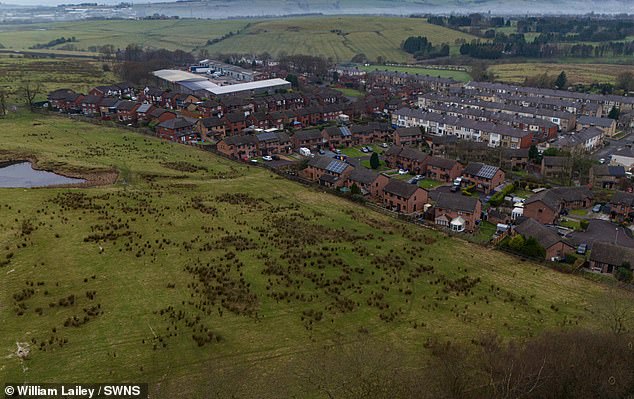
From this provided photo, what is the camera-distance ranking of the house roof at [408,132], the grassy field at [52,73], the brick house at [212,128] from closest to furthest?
the house roof at [408,132] < the brick house at [212,128] < the grassy field at [52,73]

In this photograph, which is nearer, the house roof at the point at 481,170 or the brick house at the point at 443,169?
the house roof at the point at 481,170

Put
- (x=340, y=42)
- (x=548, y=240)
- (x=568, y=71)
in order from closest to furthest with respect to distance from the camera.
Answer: (x=548, y=240) → (x=568, y=71) → (x=340, y=42)

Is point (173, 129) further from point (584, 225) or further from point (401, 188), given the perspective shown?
point (584, 225)

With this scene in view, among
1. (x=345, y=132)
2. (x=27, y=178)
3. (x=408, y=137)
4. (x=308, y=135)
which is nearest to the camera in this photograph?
(x=27, y=178)

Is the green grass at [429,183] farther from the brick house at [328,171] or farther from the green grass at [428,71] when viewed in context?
the green grass at [428,71]

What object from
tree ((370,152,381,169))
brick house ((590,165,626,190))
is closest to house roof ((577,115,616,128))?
brick house ((590,165,626,190))

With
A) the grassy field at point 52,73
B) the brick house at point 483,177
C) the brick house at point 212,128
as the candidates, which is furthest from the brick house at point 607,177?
the grassy field at point 52,73

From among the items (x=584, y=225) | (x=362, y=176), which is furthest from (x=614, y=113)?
(x=362, y=176)

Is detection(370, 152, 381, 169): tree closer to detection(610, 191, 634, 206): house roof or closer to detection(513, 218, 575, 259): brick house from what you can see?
detection(513, 218, 575, 259): brick house
